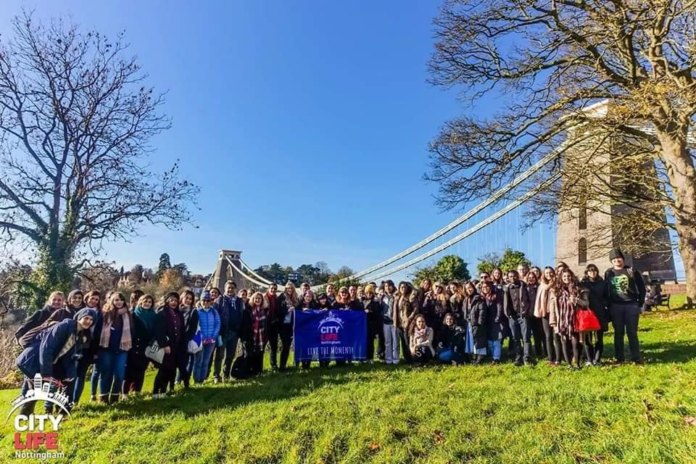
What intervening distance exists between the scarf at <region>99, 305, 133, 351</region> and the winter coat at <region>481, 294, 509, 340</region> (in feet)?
18.2

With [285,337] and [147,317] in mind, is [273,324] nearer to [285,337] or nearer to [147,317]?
[285,337]

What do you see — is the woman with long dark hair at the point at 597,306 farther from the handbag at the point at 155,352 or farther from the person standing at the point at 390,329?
the handbag at the point at 155,352

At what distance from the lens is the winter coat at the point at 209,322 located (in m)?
6.62

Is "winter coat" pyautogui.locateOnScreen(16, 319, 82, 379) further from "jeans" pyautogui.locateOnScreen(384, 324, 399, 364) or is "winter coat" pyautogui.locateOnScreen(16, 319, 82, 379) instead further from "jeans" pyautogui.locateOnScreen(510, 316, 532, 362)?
"jeans" pyautogui.locateOnScreen(510, 316, 532, 362)

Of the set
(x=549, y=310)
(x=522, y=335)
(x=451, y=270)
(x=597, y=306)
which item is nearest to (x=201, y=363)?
(x=522, y=335)

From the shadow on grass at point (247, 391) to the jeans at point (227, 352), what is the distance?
398mm

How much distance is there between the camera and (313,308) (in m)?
8.13

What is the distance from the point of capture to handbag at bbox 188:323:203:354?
6.47m

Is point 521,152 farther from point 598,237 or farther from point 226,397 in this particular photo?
point 226,397

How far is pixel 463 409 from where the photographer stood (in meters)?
4.53

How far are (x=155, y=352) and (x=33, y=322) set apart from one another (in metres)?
1.55

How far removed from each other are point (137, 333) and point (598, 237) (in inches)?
566

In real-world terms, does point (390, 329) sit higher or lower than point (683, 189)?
lower

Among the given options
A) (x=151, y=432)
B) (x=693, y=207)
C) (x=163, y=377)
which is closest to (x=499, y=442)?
(x=151, y=432)
